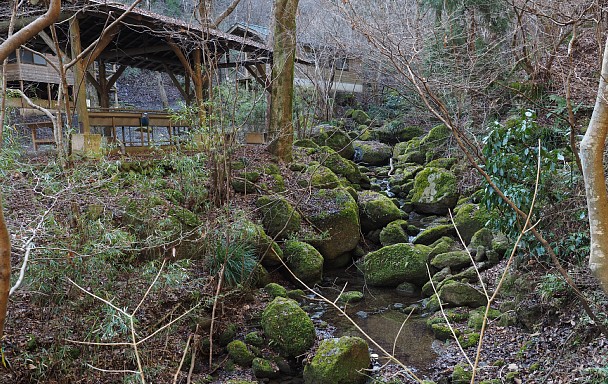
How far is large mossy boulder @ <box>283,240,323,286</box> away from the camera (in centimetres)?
809

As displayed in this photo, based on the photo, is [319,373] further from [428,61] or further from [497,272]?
[428,61]

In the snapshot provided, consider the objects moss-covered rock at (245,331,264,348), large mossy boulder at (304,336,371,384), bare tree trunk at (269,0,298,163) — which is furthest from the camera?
bare tree trunk at (269,0,298,163)

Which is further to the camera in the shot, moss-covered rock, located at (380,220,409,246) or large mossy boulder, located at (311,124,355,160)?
large mossy boulder, located at (311,124,355,160)

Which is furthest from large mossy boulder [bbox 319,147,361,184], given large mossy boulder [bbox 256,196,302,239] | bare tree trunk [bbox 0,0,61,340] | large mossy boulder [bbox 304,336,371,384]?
bare tree trunk [bbox 0,0,61,340]

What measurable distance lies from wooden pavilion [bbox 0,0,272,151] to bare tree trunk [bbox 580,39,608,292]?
476 centimetres

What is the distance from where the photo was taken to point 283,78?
1094cm

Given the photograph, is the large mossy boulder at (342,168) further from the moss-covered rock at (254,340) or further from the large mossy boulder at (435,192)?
the moss-covered rock at (254,340)

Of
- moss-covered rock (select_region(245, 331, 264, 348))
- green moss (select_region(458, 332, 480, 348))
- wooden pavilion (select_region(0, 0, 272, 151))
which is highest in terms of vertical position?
wooden pavilion (select_region(0, 0, 272, 151))

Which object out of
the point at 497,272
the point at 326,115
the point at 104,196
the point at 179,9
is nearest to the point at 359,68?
the point at 326,115

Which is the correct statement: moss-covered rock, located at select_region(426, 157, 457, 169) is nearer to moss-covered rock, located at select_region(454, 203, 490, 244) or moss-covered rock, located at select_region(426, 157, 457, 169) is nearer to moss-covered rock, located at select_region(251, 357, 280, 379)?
moss-covered rock, located at select_region(454, 203, 490, 244)

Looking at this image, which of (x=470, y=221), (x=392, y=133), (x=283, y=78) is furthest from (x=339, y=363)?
(x=392, y=133)

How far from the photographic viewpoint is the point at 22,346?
442cm

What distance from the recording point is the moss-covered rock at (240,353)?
19.0 ft

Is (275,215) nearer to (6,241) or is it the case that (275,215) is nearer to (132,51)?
(132,51)
